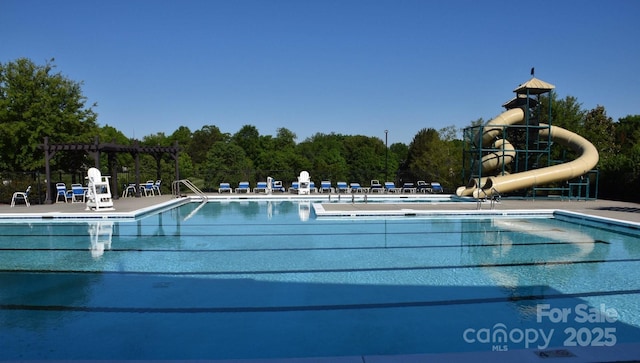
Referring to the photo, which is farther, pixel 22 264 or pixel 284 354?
pixel 22 264

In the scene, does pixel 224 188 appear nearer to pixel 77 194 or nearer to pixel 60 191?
pixel 77 194

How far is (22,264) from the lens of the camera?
6891mm

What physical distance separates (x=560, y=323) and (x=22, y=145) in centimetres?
1865

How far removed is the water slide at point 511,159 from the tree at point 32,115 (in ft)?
53.1

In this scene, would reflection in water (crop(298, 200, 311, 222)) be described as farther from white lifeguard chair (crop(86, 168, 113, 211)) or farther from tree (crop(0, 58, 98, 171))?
tree (crop(0, 58, 98, 171))

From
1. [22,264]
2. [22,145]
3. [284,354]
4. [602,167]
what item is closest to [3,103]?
[22,145]

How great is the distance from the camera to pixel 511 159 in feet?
56.4

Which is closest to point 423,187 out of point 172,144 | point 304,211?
point 304,211

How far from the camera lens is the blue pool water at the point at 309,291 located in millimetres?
3924

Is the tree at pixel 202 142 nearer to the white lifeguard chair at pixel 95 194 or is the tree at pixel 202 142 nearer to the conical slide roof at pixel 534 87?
the white lifeguard chair at pixel 95 194

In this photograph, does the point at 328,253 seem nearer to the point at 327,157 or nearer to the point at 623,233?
the point at 623,233

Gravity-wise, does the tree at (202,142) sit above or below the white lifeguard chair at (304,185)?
above

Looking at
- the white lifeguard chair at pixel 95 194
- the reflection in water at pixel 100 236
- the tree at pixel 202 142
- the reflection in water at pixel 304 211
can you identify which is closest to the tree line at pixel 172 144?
the white lifeguard chair at pixel 95 194

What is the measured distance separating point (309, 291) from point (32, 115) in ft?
52.1
